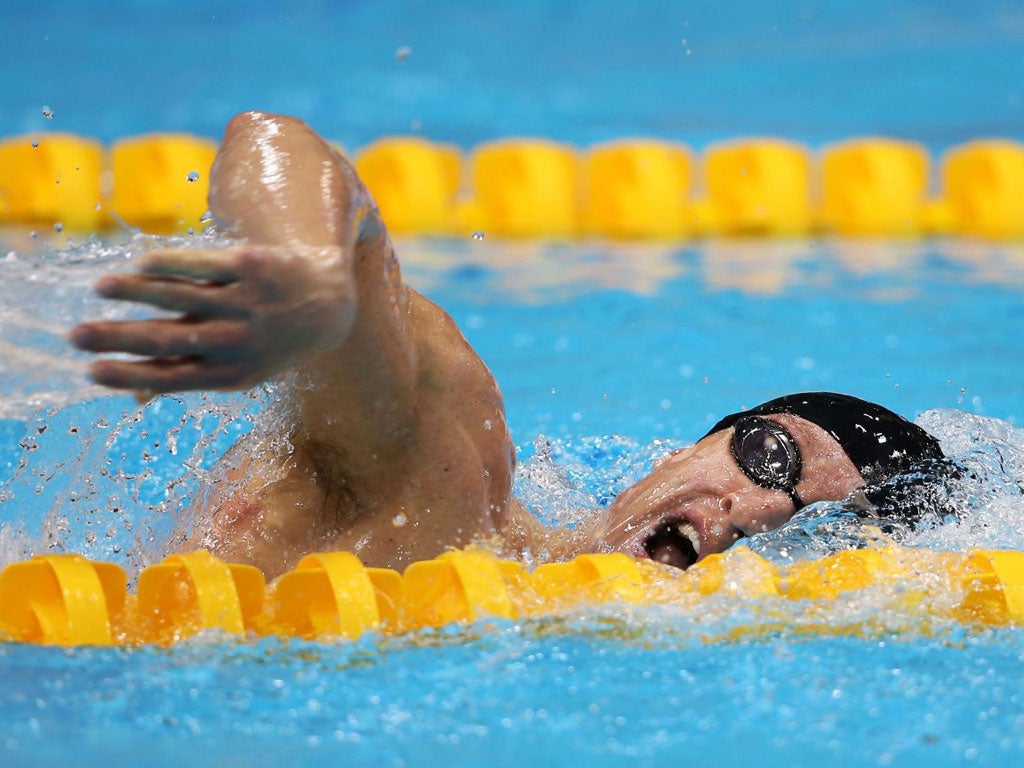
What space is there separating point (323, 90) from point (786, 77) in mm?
3367

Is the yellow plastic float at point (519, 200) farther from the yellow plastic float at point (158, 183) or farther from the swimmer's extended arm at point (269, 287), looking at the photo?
the swimmer's extended arm at point (269, 287)

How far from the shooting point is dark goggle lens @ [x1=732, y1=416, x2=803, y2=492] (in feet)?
6.70

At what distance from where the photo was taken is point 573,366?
4512mm

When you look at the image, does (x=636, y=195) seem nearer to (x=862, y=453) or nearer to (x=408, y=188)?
(x=408, y=188)

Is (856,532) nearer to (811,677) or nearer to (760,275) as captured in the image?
(811,677)

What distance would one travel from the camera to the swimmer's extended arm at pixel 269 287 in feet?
3.76

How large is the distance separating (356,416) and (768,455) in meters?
0.70

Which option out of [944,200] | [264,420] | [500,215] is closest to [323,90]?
[500,215]

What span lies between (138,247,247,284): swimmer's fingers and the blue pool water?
28 centimetres

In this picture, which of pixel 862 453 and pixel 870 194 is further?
pixel 870 194

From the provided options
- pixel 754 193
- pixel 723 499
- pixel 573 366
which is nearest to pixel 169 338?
pixel 723 499

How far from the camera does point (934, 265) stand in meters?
5.96

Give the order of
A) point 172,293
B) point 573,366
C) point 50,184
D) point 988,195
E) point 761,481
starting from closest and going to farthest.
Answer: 1. point 172,293
2. point 761,481
3. point 573,366
4. point 988,195
5. point 50,184

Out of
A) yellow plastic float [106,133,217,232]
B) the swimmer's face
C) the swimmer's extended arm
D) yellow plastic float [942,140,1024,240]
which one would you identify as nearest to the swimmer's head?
the swimmer's face
